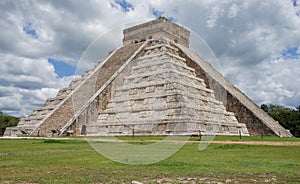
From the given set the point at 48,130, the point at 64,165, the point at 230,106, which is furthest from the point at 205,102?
the point at 64,165

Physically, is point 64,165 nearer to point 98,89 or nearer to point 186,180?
point 186,180

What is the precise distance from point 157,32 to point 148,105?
14972mm

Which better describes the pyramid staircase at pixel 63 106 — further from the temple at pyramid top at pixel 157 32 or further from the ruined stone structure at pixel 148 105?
the temple at pyramid top at pixel 157 32

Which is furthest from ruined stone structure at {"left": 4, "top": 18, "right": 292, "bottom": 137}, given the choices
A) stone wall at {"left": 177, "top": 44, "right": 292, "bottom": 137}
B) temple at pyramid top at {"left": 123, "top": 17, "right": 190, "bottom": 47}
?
temple at pyramid top at {"left": 123, "top": 17, "right": 190, "bottom": 47}

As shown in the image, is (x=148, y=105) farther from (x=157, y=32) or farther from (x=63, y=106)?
(x=157, y=32)

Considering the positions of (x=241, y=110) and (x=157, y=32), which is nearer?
(x=241, y=110)

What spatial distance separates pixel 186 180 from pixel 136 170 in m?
1.46

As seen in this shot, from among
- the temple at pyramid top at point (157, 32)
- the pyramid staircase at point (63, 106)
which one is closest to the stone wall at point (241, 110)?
the temple at pyramid top at point (157, 32)

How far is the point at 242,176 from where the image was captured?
5930mm

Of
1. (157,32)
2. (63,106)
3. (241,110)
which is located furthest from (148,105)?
(157,32)

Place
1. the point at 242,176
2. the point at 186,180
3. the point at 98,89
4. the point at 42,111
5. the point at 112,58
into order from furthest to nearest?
the point at 112,58, the point at 42,111, the point at 98,89, the point at 242,176, the point at 186,180

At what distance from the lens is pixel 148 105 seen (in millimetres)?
22906

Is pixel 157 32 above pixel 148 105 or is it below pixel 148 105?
above

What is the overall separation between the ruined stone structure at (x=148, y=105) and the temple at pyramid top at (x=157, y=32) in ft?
9.97
